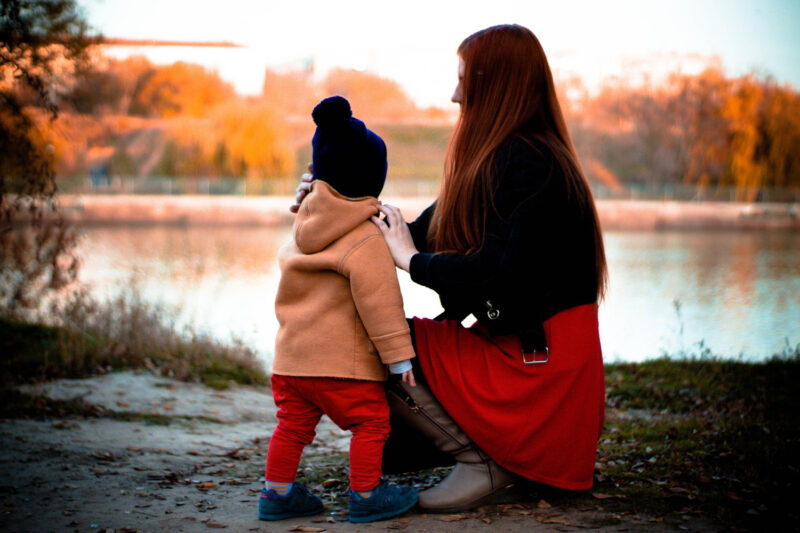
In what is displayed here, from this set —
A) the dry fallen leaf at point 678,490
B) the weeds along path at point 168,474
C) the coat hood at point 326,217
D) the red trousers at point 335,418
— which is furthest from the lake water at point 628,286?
the coat hood at point 326,217

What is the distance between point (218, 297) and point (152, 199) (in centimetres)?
2141

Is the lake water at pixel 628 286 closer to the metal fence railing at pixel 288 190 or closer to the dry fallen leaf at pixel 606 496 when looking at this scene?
the dry fallen leaf at pixel 606 496

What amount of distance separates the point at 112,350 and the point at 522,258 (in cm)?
432

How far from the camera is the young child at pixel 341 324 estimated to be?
2.50 m

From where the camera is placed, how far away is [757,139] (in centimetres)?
3631

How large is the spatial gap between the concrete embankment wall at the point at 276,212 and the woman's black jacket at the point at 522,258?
28248mm

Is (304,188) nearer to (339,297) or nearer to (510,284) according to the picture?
(339,297)

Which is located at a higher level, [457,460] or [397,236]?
[397,236]

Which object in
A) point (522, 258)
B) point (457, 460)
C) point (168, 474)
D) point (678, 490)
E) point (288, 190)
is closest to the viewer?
point (522, 258)

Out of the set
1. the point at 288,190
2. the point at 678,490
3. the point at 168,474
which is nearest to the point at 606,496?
the point at 678,490

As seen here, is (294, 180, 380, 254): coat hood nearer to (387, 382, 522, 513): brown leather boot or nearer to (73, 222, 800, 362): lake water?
(387, 382, 522, 513): brown leather boot

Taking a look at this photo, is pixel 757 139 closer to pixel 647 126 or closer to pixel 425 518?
pixel 647 126

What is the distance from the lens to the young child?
2.50m

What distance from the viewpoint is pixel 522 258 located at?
2.46 meters
